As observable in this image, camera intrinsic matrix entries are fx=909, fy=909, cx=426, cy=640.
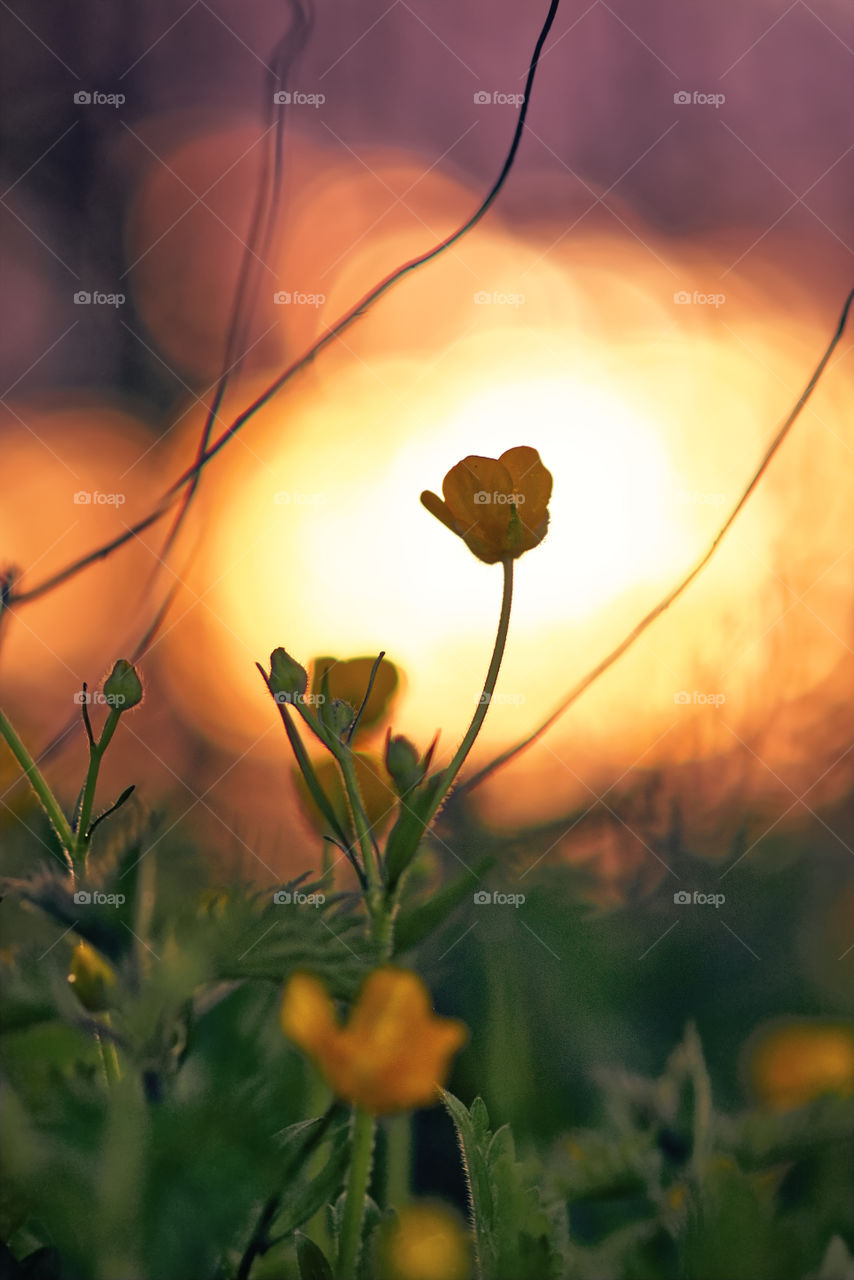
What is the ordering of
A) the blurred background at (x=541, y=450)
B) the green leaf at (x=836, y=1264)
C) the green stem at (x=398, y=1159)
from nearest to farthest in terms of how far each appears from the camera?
1. the green leaf at (x=836, y=1264)
2. the green stem at (x=398, y=1159)
3. the blurred background at (x=541, y=450)

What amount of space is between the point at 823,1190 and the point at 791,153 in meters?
1.06

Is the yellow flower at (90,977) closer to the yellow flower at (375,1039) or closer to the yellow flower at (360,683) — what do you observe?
the yellow flower at (375,1039)

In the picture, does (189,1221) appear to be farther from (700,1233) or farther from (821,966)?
(821,966)

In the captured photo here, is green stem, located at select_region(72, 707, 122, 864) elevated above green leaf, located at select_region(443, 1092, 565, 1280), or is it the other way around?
green stem, located at select_region(72, 707, 122, 864)

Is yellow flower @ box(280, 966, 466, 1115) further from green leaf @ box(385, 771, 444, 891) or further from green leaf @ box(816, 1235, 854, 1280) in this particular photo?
green leaf @ box(816, 1235, 854, 1280)

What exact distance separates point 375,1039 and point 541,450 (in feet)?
1.25

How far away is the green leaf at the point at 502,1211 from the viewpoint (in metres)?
0.36

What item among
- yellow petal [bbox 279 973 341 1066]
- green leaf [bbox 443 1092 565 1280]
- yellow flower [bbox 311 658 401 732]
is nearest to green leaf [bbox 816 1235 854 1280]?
green leaf [bbox 443 1092 565 1280]

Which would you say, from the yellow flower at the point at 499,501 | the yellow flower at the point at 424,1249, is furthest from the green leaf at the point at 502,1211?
the yellow flower at the point at 499,501

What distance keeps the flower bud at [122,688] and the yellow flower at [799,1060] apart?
0.41 metres

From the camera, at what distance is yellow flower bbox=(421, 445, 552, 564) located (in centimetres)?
48

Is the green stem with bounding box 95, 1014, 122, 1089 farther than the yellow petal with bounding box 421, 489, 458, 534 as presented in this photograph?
No

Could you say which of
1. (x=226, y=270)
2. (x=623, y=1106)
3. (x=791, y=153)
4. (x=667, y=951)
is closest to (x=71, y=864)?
(x=623, y=1106)

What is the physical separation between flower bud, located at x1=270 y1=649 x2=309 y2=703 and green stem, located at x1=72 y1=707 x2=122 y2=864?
0.07 meters
